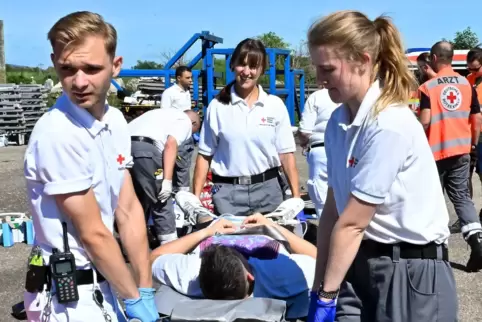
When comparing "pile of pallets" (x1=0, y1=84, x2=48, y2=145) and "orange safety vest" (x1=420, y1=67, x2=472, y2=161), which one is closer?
"orange safety vest" (x1=420, y1=67, x2=472, y2=161)

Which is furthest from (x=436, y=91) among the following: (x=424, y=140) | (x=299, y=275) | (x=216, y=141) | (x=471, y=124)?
(x=424, y=140)

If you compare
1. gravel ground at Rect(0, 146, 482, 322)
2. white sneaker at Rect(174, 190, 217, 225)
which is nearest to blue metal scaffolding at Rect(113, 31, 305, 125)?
gravel ground at Rect(0, 146, 482, 322)

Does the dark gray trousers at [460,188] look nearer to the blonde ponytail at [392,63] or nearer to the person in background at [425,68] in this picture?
the person in background at [425,68]

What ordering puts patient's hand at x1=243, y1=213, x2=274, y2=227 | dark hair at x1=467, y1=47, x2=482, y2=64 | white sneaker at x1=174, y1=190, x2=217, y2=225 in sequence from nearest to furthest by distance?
patient's hand at x1=243, y1=213, x2=274, y2=227 < white sneaker at x1=174, y1=190, x2=217, y2=225 < dark hair at x1=467, y1=47, x2=482, y2=64

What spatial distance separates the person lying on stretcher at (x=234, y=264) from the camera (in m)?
3.14

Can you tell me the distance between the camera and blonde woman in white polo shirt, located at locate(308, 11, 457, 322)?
2188mm

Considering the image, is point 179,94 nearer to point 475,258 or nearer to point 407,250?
point 475,258

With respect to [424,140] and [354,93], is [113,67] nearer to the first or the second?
[354,93]

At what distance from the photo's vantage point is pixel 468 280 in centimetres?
529

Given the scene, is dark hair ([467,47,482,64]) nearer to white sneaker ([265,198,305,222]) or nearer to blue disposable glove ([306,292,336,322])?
white sneaker ([265,198,305,222])

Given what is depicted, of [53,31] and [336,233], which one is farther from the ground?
[53,31]

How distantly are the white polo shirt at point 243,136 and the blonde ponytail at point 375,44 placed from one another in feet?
7.70

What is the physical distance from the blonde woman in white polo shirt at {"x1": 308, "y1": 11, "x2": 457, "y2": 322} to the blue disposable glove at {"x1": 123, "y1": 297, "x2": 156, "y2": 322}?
0.60 meters

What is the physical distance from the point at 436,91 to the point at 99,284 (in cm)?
463
